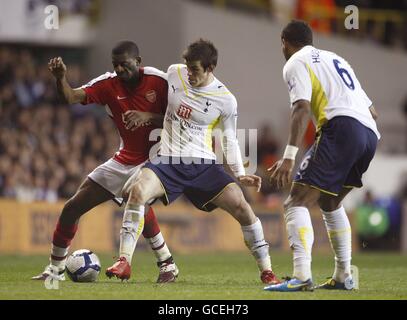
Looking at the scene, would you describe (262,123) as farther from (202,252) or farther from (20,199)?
(20,199)

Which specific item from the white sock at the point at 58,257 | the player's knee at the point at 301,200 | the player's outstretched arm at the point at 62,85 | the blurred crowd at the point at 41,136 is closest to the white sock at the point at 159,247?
the white sock at the point at 58,257

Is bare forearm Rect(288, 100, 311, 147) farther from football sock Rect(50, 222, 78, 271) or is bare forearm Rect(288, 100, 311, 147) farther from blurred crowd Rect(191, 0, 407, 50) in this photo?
blurred crowd Rect(191, 0, 407, 50)

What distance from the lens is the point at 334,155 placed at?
336 inches

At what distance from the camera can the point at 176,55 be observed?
22.9 meters

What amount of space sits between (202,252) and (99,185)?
9098mm

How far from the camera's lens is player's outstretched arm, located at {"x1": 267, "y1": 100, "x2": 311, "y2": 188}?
8273mm

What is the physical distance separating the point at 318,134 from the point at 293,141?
482 mm

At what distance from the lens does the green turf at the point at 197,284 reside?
8.28 metres

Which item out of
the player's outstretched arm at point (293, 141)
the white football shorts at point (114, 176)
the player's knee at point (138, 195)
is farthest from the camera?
the white football shorts at point (114, 176)

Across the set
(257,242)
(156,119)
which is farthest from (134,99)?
(257,242)

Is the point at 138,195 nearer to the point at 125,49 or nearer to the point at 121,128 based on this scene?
the point at 121,128

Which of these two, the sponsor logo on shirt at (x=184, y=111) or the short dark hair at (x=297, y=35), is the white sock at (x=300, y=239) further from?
the sponsor logo on shirt at (x=184, y=111)
